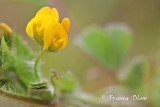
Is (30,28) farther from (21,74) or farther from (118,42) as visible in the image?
(118,42)

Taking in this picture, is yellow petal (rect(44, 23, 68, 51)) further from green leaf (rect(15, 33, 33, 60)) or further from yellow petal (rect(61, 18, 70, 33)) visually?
green leaf (rect(15, 33, 33, 60))

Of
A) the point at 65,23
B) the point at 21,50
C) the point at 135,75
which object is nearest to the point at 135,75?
the point at 135,75

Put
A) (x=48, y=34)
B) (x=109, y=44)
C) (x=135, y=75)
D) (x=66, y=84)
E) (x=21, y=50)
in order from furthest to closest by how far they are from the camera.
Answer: (x=109, y=44)
(x=135, y=75)
(x=66, y=84)
(x=21, y=50)
(x=48, y=34)

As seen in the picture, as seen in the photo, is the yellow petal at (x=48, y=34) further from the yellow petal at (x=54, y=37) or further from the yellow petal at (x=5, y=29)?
the yellow petal at (x=5, y=29)

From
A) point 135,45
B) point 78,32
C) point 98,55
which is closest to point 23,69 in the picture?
point 98,55

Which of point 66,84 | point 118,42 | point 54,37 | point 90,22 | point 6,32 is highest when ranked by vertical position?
point 90,22

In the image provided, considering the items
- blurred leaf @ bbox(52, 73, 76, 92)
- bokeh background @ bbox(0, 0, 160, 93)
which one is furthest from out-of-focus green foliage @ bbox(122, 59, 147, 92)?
blurred leaf @ bbox(52, 73, 76, 92)

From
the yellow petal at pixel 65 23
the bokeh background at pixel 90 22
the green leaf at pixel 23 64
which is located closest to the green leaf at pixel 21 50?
the green leaf at pixel 23 64
